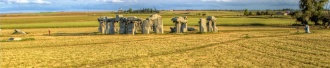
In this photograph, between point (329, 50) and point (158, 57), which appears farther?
point (329, 50)

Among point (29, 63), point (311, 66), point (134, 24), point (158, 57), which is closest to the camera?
point (311, 66)

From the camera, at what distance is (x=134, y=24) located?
118 feet

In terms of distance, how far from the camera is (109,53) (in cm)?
2091

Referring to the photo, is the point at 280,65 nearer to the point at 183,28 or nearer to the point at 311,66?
the point at 311,66

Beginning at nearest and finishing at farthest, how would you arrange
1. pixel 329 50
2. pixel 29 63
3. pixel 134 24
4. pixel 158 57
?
1. pixel 29 63
2. pixel 158 57
3. pixel 329 50
4. pixel 134 24

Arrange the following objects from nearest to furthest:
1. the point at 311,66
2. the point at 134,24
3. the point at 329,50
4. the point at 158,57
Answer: the point at 311,66, the point at 158,57, the point at 329,50, the point at 134,24

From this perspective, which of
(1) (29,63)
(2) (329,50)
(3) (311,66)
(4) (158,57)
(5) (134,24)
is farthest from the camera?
(5) (134,24)

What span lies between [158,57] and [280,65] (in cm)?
594

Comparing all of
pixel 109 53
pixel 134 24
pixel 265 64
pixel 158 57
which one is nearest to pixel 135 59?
pixel 158 57

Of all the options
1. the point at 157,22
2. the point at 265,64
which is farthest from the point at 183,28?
the point at 265,64

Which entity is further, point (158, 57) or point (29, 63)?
point (158, 57)

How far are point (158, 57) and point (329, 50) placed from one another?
9178 millimetres

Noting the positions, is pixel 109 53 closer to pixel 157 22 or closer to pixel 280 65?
pixel 280 65

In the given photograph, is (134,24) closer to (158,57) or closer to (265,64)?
(158,57)
